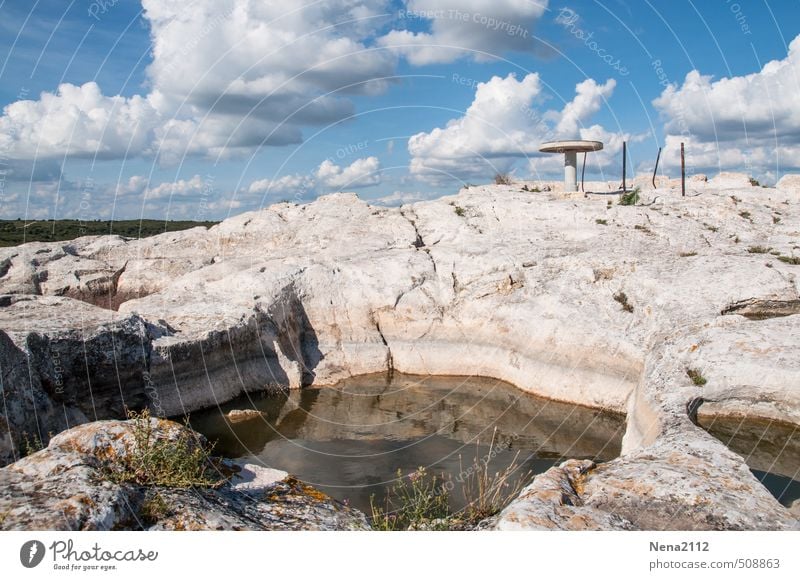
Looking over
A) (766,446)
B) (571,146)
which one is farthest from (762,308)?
(571,146)

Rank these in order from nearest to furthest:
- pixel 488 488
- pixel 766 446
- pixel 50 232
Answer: pixel 488 488 < pixel 766 446 < pixel 50 232

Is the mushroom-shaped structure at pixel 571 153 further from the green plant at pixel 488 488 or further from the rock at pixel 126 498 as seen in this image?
the rock at pixel 126 498

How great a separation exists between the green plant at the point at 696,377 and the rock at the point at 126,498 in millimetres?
8833

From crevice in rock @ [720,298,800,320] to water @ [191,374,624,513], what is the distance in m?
4.59

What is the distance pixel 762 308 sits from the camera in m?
16.6

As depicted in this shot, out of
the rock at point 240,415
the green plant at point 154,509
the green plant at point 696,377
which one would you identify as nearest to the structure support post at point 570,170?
the green plant at point 696,377

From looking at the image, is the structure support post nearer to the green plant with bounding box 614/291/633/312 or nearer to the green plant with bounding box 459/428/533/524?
the green plant with bounding box 614/291/633/312

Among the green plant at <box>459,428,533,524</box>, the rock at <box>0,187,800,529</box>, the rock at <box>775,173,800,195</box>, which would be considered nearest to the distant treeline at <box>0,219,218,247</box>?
the rock at <box>0,187,800,529</box>

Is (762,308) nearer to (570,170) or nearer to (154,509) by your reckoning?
(154,509)

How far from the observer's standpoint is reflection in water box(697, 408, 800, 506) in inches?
409

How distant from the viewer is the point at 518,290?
65.8ft

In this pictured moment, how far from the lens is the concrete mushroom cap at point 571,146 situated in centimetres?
3291

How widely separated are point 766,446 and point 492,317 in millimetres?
9353

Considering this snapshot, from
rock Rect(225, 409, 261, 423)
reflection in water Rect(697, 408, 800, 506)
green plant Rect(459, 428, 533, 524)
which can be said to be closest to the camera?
green plant Rect(459, 428, 533, 524)
